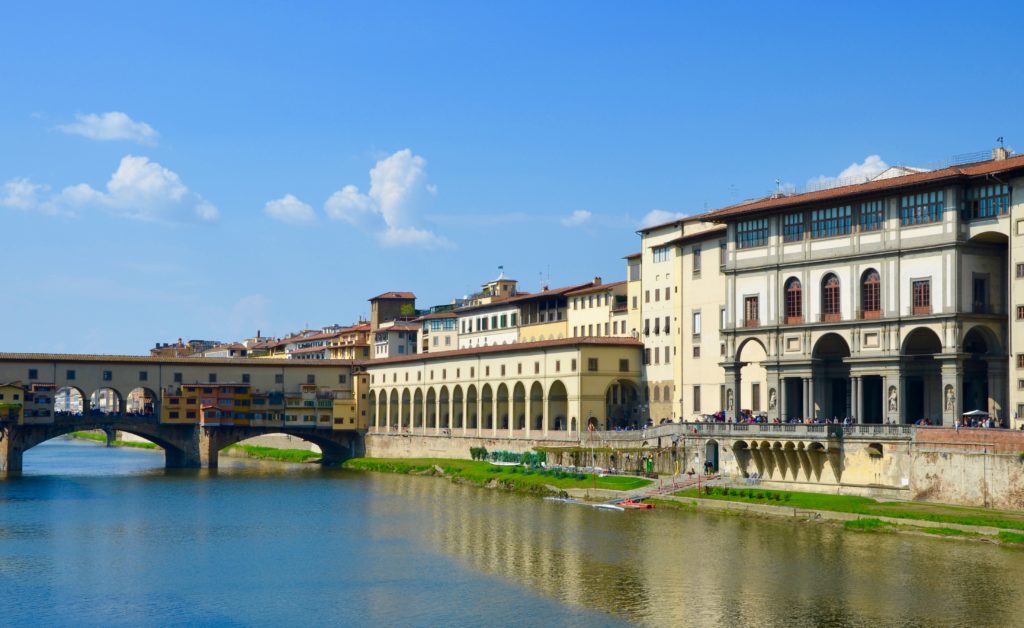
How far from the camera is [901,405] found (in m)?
79.9

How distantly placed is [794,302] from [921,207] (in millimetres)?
11952

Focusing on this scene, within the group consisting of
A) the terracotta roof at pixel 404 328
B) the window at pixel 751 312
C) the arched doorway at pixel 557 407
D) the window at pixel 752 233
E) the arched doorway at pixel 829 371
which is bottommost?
the arched doorway at pixel 557 407

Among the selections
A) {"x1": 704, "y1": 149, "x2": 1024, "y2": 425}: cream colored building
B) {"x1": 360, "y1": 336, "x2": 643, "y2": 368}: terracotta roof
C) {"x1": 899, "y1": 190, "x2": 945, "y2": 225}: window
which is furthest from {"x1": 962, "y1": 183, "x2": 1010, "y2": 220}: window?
{"x1": 360, "y1": 336, "x2": 643, "y2": 368}: terracotta roof

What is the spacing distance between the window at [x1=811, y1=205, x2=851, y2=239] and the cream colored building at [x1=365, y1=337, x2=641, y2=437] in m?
29.1

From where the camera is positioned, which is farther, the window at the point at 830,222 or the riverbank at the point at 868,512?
the window at the point at 830,222

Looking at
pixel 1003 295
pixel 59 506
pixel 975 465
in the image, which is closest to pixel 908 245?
pixel 1003 295

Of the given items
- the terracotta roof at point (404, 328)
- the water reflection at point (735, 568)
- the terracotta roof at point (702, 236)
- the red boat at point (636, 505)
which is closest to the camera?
the water reflection at point (735, 568)

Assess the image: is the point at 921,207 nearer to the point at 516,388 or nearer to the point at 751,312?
the point at 751,312

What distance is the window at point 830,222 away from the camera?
83750mm

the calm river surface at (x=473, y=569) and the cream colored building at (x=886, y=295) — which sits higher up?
the cream colored building at (x=886, y=295)

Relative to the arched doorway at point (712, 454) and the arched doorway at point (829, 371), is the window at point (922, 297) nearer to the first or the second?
the arched doorway at point (829, 371)

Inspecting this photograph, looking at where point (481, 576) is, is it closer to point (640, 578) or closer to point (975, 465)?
point (640, 578)

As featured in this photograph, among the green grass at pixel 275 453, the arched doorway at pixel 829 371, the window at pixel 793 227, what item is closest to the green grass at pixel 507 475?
the arched doorway at pixel 829 371

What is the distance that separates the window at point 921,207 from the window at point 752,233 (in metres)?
11.8
